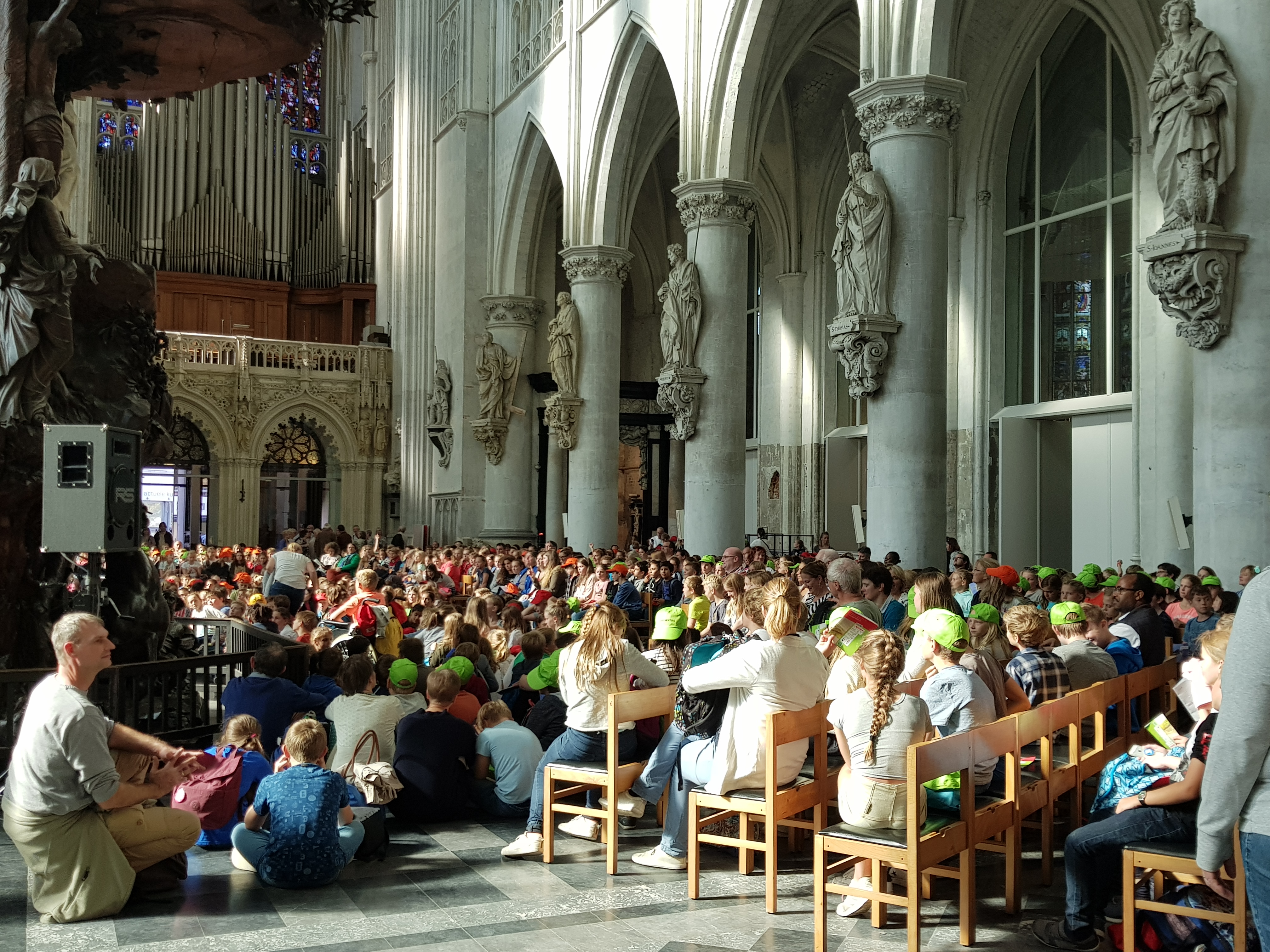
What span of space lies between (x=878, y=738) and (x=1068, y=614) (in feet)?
7.53

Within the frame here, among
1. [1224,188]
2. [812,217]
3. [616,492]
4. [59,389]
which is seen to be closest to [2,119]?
[59,389]

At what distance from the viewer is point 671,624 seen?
22.2 feet

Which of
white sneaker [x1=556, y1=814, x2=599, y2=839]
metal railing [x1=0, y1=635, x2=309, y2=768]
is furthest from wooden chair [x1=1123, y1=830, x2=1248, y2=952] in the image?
metal railing [x1=0, y1=635, x2=309, y2=768]

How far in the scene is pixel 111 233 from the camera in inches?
1258

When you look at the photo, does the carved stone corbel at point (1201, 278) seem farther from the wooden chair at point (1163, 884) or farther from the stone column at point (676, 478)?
the stone column at point (676, 478)

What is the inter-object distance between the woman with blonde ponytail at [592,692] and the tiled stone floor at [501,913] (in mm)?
262

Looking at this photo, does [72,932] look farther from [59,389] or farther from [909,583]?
[909,583]

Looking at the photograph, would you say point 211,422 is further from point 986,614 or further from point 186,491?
point 986,614

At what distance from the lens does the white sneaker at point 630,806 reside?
577 cm

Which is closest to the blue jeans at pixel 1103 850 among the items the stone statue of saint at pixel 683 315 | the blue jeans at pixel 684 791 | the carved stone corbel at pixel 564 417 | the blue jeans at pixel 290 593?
the blue jeans at pixel 684 791

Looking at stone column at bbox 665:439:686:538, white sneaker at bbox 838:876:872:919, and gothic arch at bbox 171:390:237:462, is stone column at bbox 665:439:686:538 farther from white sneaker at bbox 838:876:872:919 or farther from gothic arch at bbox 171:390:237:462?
white sneaker at bbox 838:876:872:919

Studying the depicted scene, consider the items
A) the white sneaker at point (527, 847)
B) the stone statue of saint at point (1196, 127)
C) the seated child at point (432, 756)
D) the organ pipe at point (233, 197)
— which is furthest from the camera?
the organ pipe at point (233, 197)

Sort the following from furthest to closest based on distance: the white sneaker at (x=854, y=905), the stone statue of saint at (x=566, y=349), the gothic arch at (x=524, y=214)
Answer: the gothic arch at (x=524, y=214)
the stone statue of saint at (x=566, y=349)
the white sneaker at (x=854, y=905)

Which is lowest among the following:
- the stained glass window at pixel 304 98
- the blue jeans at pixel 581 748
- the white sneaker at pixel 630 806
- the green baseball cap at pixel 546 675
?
the white sneaker at pixel 630 806
